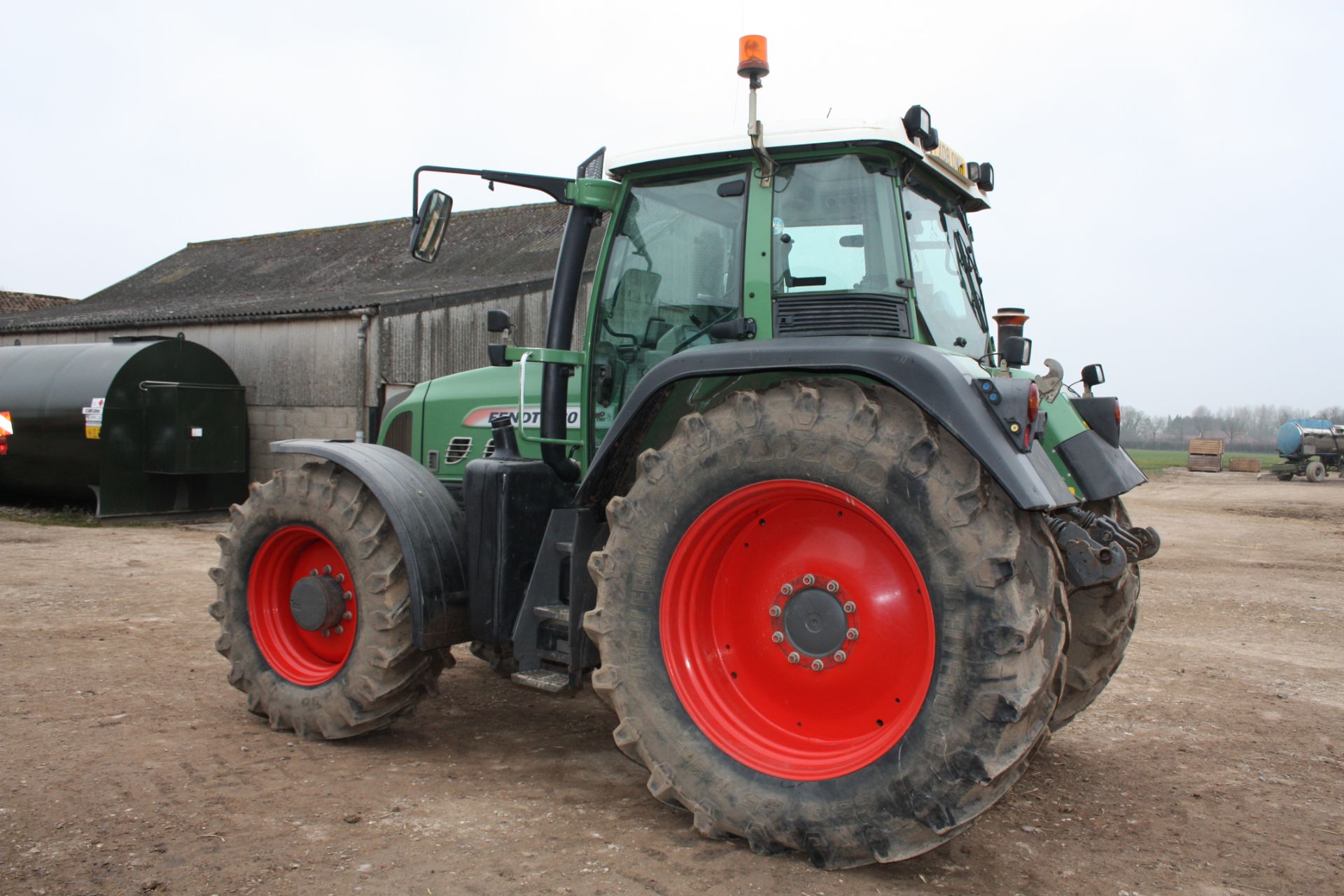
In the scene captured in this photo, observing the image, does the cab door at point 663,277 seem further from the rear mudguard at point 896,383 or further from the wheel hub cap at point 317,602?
the wheel hub cap at point 317,602

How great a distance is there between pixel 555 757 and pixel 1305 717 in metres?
4.02

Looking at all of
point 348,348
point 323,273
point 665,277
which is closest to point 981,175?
point 665,277

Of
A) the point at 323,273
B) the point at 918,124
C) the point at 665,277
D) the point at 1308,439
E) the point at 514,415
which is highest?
the point at 323,273

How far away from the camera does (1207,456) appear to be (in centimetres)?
3712

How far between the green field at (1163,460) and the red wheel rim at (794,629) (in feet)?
118

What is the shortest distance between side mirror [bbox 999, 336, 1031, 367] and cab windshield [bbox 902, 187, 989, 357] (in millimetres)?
115

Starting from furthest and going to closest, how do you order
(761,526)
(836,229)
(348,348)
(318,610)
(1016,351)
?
(348,348), (318,610), (1016,351), (836,229), (761,526)

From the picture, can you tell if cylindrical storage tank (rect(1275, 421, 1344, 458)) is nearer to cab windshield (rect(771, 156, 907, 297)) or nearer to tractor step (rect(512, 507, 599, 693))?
cab windshield (rect(771, 156, 907, 297))

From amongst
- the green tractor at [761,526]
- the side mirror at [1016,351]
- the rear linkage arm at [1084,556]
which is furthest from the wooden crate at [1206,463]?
the rear linkage arm at [1084,556]

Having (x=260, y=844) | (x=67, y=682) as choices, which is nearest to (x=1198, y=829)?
(x=260, y=844)

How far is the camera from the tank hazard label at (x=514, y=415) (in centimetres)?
457

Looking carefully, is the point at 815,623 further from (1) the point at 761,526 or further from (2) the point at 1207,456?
(2) the point at 1207,456

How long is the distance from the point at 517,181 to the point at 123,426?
40.6 ft

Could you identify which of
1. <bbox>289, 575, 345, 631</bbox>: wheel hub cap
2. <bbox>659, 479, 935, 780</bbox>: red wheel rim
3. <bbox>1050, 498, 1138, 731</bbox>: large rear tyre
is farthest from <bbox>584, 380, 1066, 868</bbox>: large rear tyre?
<bbox>289, 575, 345, 631</bbox>: wheel hub cap
